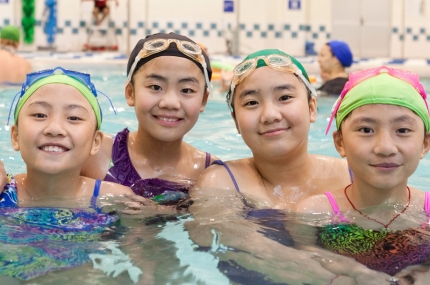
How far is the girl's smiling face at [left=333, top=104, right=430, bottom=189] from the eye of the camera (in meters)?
2.98

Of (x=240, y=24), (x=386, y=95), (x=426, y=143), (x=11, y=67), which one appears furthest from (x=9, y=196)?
(x=240, y=24)

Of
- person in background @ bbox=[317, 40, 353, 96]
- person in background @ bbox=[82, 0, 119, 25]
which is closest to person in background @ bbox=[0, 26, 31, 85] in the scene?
person in background @ bbox=[317, 40, 353, 96]

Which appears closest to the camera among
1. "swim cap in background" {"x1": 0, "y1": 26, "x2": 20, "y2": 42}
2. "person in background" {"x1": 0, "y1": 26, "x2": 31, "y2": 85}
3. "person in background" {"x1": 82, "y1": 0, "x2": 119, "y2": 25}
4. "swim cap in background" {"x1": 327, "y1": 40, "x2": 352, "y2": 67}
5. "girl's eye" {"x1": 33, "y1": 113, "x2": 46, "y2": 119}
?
"girl's eye" {"x1": 33, "y1": 113, "x2": 46, "y2": 119}

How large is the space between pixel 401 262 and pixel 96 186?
1841mm

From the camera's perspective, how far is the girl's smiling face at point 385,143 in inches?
117

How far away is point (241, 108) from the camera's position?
3520 millimetres

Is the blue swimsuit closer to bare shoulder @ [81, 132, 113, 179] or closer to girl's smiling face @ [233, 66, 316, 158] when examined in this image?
bare shoulder @ [81, 132, 113, 179]

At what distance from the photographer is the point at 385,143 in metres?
2.94

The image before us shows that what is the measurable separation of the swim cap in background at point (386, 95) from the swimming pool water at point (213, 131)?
1688 millimetres

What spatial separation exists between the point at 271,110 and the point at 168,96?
0.71 meters

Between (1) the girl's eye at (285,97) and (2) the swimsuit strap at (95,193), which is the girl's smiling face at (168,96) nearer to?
(2) the swimsuit strap at (95,193)

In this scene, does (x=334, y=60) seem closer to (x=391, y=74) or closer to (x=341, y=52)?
(x=341, y=52)

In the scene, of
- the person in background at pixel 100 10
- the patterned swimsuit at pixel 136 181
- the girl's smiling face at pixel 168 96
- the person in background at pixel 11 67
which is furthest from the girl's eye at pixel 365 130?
the person in background at pixel 100 10

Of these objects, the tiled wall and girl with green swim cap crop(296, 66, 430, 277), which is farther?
the tiled wall
